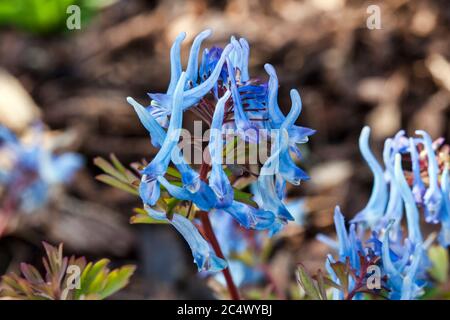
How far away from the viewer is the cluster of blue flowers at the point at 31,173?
12.0ft

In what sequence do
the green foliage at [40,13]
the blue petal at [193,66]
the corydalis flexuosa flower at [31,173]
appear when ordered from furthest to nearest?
the green foliage at [40,13] < the corydalis flexuosa flower at [31,173] < the blue petal at [193,66]

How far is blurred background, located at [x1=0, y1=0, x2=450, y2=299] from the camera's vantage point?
155 inches

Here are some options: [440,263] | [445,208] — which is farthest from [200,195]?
[440,263]

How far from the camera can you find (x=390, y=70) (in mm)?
4602

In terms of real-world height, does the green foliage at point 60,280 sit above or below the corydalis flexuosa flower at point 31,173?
below

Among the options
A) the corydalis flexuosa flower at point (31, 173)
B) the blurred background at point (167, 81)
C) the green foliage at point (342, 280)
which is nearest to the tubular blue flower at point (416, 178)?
the green foliage at point (342, 280)

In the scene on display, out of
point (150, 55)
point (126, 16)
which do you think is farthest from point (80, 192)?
point (126, 16)

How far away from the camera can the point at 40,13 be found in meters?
5.42

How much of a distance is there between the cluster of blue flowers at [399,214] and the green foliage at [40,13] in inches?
158

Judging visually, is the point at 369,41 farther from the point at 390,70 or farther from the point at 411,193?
the point at 411,193

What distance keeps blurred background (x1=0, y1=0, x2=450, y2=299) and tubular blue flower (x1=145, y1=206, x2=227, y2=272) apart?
183 cm

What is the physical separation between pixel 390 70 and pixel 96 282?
324cm

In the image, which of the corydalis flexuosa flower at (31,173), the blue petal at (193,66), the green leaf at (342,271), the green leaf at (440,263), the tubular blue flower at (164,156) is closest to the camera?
the tubular blue flower at (164,156)

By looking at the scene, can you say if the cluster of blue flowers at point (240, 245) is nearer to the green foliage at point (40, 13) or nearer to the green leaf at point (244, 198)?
the green leaf at point (244, 198)
